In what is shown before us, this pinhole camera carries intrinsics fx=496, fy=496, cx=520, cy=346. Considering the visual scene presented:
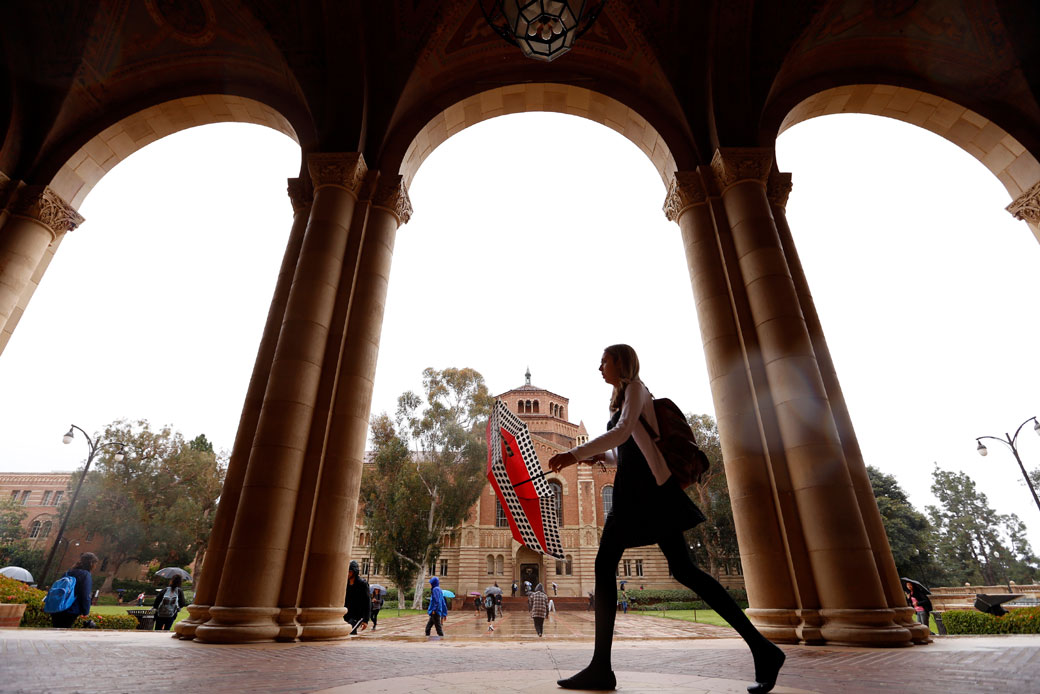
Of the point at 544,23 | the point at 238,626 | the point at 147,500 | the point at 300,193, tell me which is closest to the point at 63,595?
the point at 238,626

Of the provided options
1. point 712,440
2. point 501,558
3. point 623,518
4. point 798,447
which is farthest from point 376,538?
point 623,518

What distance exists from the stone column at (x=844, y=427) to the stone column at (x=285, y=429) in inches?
275

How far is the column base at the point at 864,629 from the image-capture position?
5113 mm

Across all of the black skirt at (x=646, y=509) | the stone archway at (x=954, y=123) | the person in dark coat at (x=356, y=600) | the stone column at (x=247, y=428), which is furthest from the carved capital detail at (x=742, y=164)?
the person in dark coat at (x=356, y=600)

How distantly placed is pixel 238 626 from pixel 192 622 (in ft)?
2.71

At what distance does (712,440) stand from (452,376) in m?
19.1

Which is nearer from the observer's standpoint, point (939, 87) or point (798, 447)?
point (798, 447)

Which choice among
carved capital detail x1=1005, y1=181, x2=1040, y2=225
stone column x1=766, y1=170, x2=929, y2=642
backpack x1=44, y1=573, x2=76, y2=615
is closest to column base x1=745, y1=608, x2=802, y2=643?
stone column x1=766, y1=170, x2=929, y2=642

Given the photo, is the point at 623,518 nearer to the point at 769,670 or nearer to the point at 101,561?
the point at 769,670

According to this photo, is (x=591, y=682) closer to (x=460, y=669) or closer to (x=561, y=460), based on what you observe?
(x=561, y=460)

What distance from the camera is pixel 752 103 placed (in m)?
9.07

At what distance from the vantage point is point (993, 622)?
9539 millimetres

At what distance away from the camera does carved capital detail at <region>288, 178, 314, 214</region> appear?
877 cm

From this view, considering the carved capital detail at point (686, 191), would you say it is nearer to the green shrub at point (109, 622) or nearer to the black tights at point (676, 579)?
the black tights at point (676, 579)
